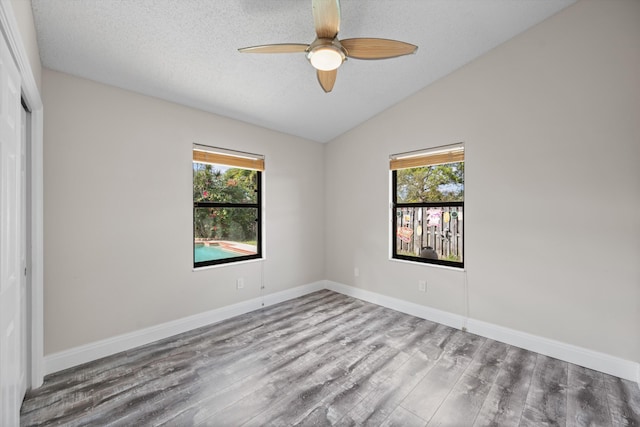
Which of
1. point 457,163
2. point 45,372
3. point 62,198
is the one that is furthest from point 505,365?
point 62,198

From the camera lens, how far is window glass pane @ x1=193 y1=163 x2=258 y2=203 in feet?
10.2

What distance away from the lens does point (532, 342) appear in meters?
2.56

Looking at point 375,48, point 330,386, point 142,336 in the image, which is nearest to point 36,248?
point 142,336

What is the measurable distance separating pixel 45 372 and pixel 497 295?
398 centimetres

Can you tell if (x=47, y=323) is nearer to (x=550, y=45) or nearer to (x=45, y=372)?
(x=45, y=372)

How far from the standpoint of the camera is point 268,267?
147 inches

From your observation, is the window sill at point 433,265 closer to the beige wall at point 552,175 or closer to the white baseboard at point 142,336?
the beige wall at point 552,175

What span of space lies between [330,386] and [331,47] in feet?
7.54

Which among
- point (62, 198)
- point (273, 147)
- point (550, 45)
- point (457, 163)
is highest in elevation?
point (550, 45)

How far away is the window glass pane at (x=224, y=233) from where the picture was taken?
3156 millimetres

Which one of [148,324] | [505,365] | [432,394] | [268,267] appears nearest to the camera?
[432,394]

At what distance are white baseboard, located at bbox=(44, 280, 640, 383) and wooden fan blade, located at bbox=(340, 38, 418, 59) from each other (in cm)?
268

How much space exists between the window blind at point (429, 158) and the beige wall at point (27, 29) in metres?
3.31

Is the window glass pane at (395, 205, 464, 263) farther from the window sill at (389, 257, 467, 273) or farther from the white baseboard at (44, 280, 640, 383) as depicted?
the white baseboard at (44, 280, 640, 383)
